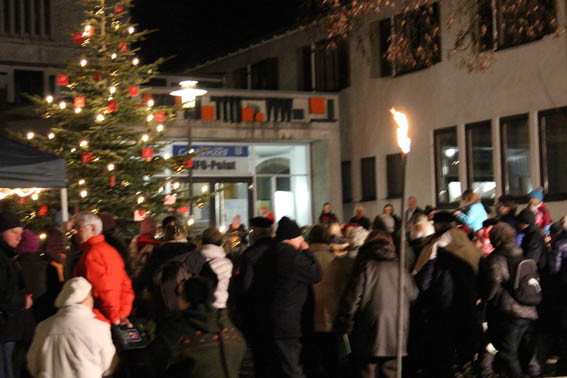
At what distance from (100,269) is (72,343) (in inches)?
92.2

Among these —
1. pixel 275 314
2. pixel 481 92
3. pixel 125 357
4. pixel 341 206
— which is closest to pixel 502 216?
pixel 275 314

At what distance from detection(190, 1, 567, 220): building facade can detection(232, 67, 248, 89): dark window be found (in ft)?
7.76

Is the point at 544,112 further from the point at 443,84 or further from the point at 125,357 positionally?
the point at 125,357

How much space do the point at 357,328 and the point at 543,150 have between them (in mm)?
13842

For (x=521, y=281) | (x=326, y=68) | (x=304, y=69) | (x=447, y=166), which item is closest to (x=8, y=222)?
(x=521, y=281)

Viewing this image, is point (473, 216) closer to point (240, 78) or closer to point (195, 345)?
point (195, 345)

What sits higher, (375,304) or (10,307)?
(10,307)

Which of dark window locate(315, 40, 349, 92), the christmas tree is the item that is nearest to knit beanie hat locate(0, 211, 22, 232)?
the christmas tree

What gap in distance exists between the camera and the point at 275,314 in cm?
1062

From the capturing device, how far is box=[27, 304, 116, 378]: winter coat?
288 inches

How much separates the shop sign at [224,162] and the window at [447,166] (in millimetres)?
6399

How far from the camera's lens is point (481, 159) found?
24.9m

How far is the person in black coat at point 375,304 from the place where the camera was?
9859 mm

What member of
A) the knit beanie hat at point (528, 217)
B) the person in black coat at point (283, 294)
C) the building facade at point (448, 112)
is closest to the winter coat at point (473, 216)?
the knit beanie hat at point (528, 217)
